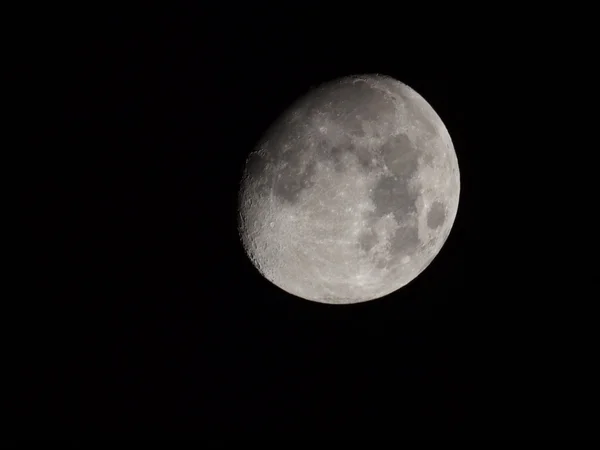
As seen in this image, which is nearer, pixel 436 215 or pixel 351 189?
pixel 351 189

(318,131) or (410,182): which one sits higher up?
(318,131)

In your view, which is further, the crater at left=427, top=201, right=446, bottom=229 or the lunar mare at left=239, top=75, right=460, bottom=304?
the crater at left=427, top=201, right=446, bottom=229

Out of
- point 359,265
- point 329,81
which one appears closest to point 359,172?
point 359,265

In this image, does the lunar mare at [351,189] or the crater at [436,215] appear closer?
the lunar mare at [351,189]

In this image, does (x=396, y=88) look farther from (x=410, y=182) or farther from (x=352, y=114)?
(x=410, y=182)

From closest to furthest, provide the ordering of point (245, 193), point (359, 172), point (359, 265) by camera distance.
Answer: point (359, 172) < point (359, 265) < point (245, 193)
